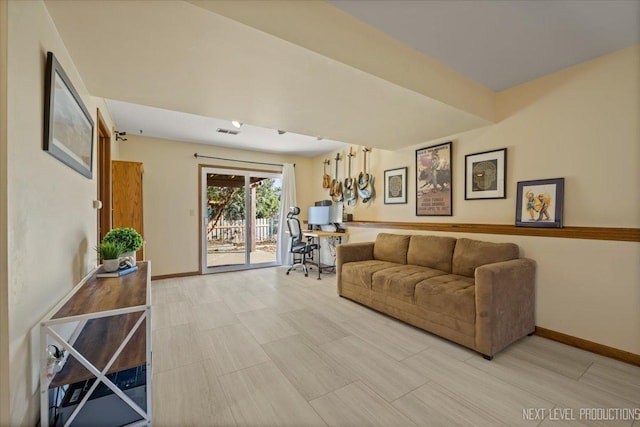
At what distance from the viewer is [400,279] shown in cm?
270

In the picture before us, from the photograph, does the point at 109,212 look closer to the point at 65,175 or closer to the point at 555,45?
the point at 65,175

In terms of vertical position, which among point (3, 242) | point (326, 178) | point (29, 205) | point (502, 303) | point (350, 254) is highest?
point (326, 178)

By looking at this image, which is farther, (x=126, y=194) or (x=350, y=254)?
(x=350, y=254)

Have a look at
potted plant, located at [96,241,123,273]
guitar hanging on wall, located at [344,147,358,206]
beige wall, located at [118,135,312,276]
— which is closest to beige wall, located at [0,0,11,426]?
potted plant, located at [96,241,123,273]

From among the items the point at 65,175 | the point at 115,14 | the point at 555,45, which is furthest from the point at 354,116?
the point at 65,175

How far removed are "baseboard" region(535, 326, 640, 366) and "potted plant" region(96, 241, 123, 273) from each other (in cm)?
373

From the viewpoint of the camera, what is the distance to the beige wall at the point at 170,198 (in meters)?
4.38

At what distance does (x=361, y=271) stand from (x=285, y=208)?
293 centimetres

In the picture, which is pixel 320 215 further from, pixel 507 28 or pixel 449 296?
pixel 507 28

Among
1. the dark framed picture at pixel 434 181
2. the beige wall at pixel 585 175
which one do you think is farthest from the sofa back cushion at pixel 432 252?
the beige wall at pixel 585 175

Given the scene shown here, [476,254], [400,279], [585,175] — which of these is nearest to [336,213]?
[400,279]

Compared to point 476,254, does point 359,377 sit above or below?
below

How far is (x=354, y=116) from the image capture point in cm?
266

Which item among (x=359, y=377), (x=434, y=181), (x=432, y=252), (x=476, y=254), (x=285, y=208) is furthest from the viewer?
(x=285, y=208)
